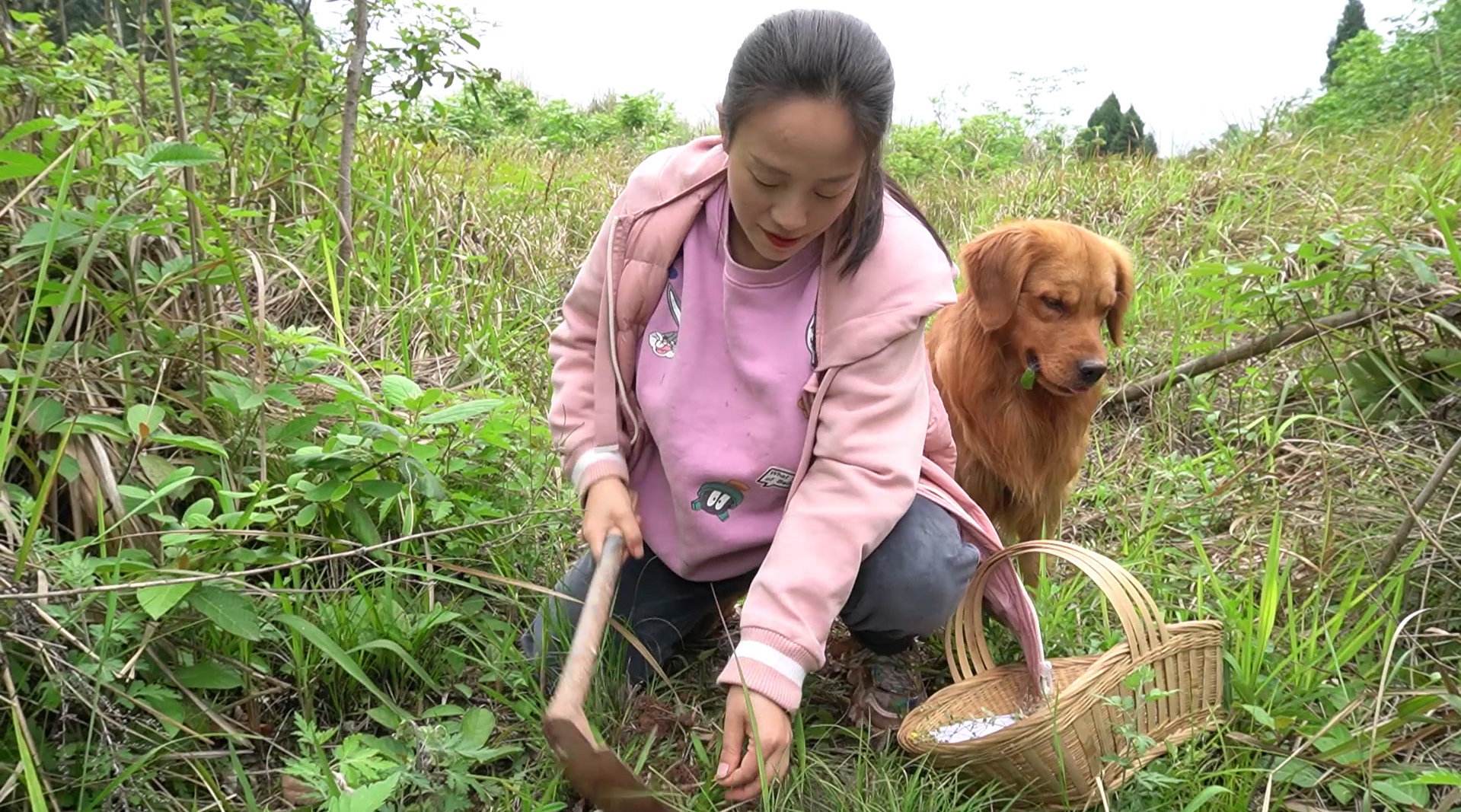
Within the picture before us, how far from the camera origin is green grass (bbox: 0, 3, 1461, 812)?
1.56 meters

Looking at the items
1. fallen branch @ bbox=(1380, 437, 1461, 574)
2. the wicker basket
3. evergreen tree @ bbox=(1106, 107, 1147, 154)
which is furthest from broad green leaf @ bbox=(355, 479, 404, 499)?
evergreen tree @ bbox=(1106, 107, 1147, 154)

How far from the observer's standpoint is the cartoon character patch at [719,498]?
1.84 m

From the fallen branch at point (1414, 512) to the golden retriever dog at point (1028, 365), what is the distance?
69 cm

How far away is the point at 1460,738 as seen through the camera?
1748 millimetres

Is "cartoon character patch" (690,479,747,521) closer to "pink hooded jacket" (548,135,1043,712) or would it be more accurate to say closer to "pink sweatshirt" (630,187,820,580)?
"pink sweatshirt" (630,187,820,580)

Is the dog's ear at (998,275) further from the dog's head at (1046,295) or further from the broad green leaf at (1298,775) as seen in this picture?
the broad green leaf at (1298,775)

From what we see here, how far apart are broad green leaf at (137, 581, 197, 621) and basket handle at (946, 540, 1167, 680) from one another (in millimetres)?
1344

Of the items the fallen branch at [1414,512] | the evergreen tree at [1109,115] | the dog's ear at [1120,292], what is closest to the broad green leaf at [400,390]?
the dog's ear at [1120,292]

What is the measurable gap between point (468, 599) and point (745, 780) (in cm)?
78

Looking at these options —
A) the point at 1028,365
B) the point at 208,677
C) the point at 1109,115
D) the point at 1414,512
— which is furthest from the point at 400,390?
the point at 1109,115

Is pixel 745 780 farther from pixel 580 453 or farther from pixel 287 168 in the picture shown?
pixel 287 168

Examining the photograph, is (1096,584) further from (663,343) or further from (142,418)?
(142,418)

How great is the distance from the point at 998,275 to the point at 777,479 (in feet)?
3.28

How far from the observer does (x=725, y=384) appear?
182 centimetres
